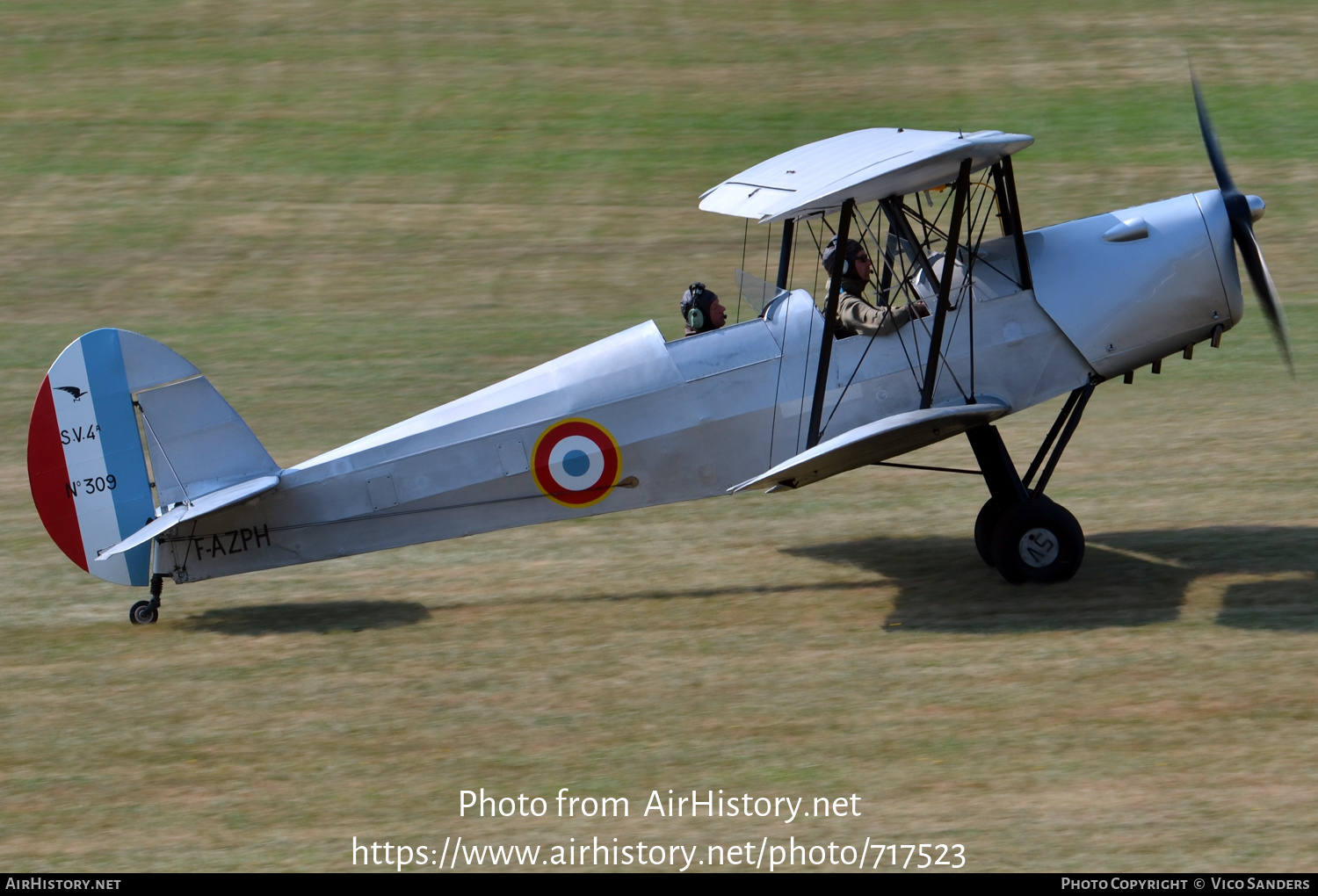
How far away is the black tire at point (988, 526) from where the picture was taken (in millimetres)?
8812

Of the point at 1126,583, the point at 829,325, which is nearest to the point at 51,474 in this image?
the point at 829,325

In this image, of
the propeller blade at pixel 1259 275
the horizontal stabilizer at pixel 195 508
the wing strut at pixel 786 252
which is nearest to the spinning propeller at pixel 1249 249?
the propeller blade at pixel 1259 275

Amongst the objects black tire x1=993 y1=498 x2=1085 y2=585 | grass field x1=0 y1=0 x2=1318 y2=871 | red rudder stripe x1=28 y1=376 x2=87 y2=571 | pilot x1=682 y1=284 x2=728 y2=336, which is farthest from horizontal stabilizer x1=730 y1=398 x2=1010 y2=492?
red rudder stripe x1=28 y1=376 x2=87 y2=571

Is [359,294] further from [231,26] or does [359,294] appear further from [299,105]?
[231,26]

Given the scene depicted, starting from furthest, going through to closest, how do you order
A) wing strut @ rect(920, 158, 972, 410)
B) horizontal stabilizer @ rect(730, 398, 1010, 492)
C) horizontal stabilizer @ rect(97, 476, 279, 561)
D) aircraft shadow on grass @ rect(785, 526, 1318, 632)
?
horizontal stabilizer @ rect(97, 476, 279, 561), aircraft shadow on grass @ rect(785, 526, 1318, 632), wing strut @ rect(920, 158, 972, 410), horizontal stabilizer @ rect(730, 398, 1010, 492)

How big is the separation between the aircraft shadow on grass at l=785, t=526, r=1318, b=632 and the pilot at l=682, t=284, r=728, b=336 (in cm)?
187

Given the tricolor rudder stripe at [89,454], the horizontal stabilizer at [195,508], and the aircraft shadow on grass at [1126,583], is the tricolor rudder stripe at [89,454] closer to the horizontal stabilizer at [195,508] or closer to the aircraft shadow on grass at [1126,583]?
the horizontal stabilizer at [195,508]

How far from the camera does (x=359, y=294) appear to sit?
57.8 ft

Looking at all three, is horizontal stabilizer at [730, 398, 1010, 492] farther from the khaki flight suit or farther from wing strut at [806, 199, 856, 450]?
the khaki flight suit

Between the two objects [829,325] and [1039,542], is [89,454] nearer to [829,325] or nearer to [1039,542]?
[829,325]

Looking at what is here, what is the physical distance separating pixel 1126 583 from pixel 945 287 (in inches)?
87.6

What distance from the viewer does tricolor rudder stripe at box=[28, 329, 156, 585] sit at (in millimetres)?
8359

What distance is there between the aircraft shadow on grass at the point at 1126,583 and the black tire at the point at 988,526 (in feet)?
0.44

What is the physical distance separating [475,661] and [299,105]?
749 inches
